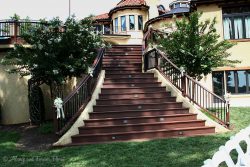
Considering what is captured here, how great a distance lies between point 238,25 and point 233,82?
112 inches

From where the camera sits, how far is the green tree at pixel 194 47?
13042mm

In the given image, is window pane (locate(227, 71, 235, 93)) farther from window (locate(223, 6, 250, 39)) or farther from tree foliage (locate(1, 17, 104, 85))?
tree foliage (locate(1, 17, 104, 85))

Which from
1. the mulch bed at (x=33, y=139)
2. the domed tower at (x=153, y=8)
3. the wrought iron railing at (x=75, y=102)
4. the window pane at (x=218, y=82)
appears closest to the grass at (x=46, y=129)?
the mulch bed at (x=33, y=139)

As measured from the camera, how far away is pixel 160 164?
734cm

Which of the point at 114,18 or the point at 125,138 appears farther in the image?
the point at 114,18

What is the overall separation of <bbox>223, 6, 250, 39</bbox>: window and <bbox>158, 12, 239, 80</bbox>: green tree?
370 centimetres

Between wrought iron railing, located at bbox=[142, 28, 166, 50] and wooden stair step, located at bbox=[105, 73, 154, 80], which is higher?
wrought iron railing, located at bbox=[142, 28, 166, 50]

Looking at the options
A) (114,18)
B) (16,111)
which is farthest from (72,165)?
(114,18)

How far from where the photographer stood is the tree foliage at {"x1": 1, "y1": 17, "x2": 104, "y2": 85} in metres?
12.5

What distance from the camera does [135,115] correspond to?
37.1 feet

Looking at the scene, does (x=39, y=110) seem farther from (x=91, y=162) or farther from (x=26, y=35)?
(x=91, y=162)

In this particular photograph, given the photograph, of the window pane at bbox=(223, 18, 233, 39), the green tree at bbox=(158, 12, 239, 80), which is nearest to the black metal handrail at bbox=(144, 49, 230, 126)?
the green tree at bbox=(158, 12, 239, 80)

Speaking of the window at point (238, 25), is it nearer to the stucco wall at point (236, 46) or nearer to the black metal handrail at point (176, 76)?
the stucco wall at point (236, 46)

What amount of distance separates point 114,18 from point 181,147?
22.2 metres
